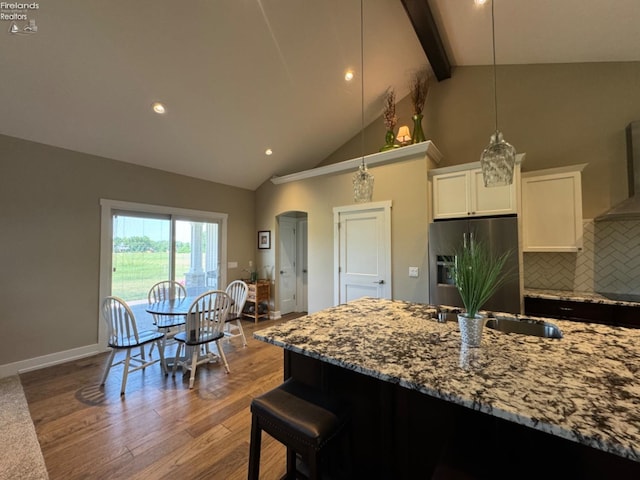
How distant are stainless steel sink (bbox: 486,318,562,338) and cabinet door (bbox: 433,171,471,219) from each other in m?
1.58

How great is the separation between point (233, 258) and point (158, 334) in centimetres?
242

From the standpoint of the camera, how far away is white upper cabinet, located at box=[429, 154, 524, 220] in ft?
9.39

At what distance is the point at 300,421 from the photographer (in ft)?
3.80

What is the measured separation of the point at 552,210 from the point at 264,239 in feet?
15.0

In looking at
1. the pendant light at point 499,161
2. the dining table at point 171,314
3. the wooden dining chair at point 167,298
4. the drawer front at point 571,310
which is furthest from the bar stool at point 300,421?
the drawer front at point 571,310

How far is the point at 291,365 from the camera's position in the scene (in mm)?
1661

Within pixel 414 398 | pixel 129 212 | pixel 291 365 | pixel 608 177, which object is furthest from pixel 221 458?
pixel 608 177

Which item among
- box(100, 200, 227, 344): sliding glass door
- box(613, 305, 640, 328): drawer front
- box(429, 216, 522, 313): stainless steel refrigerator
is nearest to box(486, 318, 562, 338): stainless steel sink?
box(429, 216, 522, 313): stainless steel refrigerator

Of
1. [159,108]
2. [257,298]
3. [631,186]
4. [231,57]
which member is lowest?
[257,298]

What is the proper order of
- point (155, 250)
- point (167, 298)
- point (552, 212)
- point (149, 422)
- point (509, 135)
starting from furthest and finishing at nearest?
point (155, 250)
point (167, 298)
point (509, 135)
point (552, 212)
point (149, 422)

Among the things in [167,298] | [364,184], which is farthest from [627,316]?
[167,298]

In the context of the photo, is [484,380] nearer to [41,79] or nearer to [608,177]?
[608,177]
